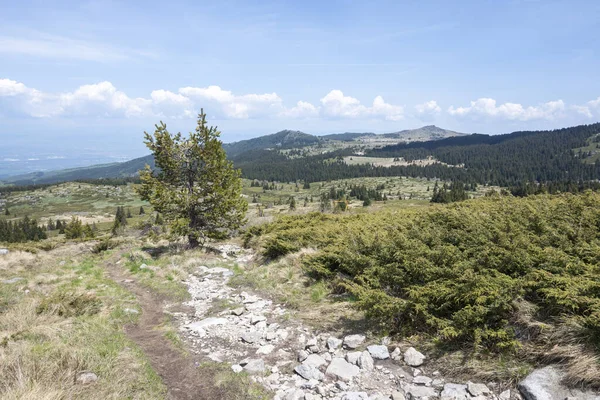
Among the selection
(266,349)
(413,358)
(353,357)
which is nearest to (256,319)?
(266,349)

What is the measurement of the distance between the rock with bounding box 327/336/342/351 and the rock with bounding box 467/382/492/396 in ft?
9.27

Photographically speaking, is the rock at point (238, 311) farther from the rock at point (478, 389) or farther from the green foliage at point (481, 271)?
the rock at point (478, 389)

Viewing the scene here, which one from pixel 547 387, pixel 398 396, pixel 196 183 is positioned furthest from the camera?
pixel 196 183

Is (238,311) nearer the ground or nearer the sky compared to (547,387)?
nearer the ground

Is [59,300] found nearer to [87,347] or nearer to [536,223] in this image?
[87,347]

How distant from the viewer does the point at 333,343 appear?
7.51m

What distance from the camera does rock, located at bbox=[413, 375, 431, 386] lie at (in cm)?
584

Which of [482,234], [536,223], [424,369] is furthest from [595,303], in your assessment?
[536,223]

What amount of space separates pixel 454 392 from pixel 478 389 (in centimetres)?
38

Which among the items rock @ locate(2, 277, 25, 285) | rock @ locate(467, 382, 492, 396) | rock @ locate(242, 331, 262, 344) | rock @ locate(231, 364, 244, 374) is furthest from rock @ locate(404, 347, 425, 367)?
rock @ locate(2, 277, 25, 285)

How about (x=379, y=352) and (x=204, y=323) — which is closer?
(x=379, y=352)

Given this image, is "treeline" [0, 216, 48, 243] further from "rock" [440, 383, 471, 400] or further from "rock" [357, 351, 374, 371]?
"rock" [440, 383, 471, 400]

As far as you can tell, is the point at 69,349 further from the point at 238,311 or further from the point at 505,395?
the point at 505,395

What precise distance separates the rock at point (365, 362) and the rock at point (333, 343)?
815 millimetres
